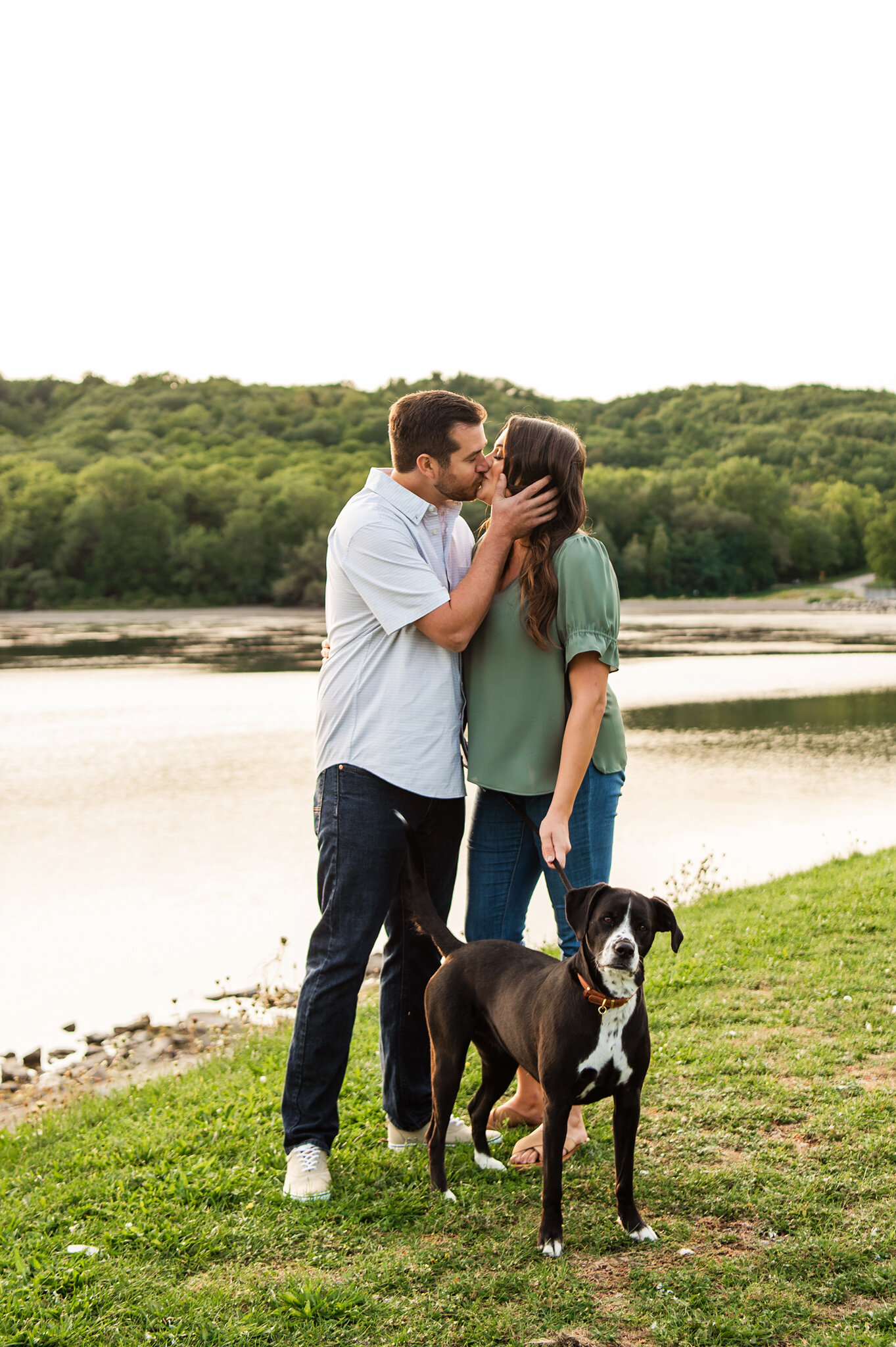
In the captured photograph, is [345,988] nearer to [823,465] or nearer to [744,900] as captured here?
[744,900]

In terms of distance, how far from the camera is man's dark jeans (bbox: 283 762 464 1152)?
10.7ft

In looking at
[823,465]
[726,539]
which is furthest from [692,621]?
[823,465]

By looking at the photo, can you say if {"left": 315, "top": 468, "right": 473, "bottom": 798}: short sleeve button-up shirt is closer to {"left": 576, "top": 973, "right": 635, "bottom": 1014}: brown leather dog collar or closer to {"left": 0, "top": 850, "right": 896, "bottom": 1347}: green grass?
{"left": 576, "top": 973, "right": 635, "bottom": 1014}: brown leather dog collar

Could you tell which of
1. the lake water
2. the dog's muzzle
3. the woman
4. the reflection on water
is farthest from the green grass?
the reflection on water

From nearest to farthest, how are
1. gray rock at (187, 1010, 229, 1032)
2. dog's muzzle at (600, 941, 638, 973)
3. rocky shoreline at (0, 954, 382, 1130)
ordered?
dog's muzzle at (600, 941, 638, 973) < rocky shoreline at (0, 954, 382, 1130) < gray rock at (187, 1010, 229, 1032)

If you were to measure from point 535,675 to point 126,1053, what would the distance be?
407 cm

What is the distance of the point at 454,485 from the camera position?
332 centimetres

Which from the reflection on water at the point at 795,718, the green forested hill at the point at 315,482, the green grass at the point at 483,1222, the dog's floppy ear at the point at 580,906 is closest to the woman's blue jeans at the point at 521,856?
the dog's floppy ear at the point at 580,906

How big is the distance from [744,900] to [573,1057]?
471 cm

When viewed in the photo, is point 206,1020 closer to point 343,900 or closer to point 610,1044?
point 343,900

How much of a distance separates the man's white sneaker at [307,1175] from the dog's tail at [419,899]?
0.73 metres

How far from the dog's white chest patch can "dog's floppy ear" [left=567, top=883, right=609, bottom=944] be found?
0.69ft

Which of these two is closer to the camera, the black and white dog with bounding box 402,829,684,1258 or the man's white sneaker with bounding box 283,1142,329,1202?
the black and white dog with bounding box 402,829,684,1258

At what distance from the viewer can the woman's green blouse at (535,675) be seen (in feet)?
10.4
